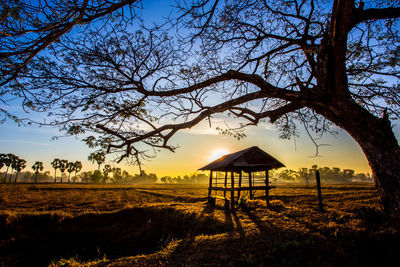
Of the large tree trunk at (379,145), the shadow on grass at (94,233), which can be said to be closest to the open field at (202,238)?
the shadow on grass at (94,233)

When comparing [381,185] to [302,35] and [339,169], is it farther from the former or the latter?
[339,169]

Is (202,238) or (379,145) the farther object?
(202,238)

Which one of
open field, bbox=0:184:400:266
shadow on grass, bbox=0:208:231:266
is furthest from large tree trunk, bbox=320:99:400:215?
shadow on grass, bbox=0:208:231:266

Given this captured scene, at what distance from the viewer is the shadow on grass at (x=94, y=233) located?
7375mm

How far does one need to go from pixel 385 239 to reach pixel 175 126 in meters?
5.09

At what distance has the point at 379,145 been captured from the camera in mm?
4148

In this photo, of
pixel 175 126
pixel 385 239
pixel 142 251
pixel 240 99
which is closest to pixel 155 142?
pixel 175 126

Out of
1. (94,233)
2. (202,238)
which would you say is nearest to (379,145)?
(202,238)

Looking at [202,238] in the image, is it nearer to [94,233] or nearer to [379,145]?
[379,145]

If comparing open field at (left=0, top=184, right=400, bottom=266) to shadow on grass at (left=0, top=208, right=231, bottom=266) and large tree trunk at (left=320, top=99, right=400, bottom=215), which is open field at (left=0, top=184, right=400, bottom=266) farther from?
large tree trunk at (left=320, top=99, right=400, bottom=215)

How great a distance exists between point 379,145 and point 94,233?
12040 mm

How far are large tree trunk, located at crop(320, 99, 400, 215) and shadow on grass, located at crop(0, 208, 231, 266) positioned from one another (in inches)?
193

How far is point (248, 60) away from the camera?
276 inches

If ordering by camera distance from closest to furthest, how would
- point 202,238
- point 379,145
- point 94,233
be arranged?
point 379,145 < point 202,238 < point 94,233
